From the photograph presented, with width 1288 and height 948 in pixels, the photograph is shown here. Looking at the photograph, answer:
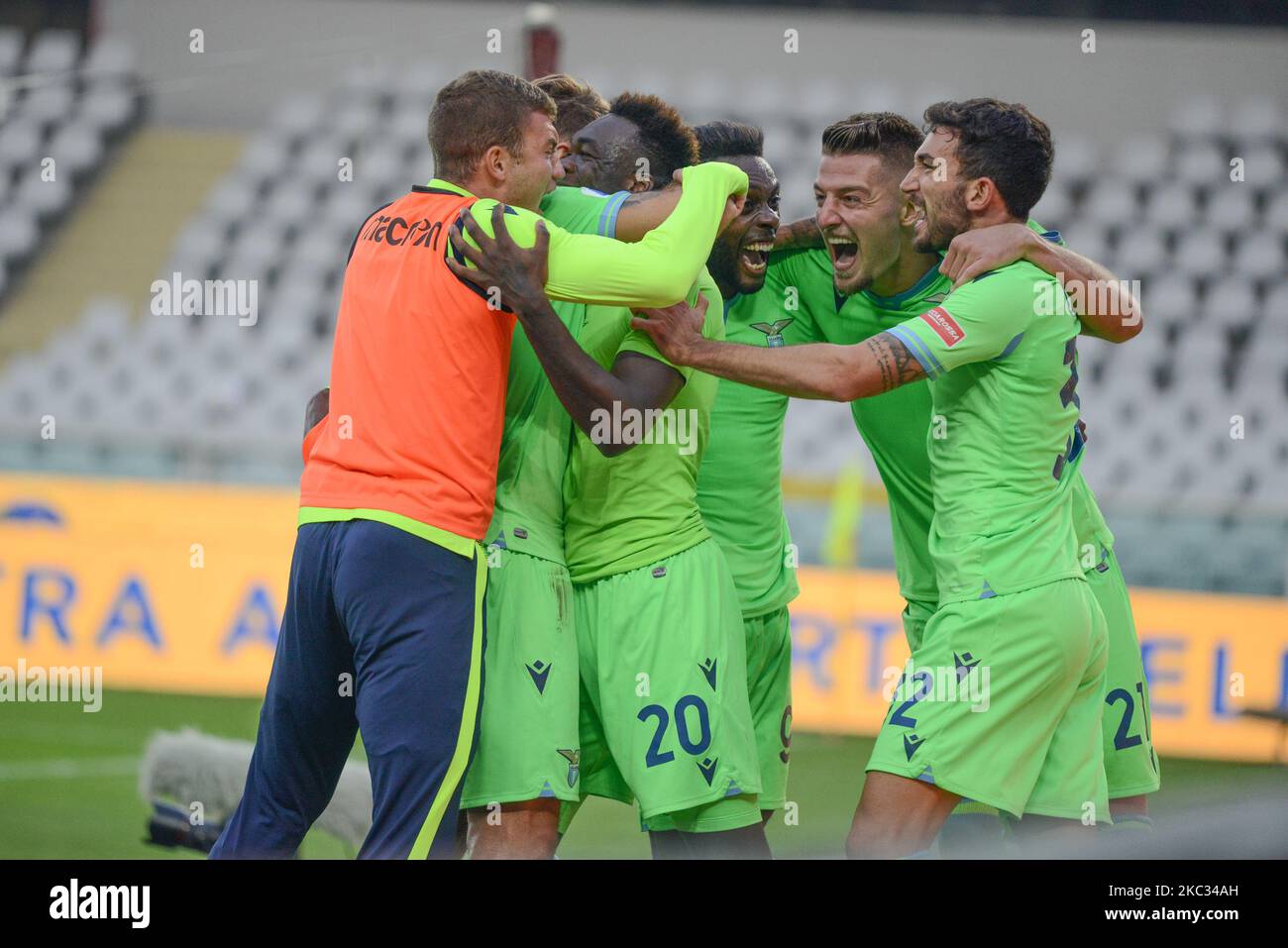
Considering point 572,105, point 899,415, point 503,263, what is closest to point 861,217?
point 899,415

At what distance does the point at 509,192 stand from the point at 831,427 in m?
11.4

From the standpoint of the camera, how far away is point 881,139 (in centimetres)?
438

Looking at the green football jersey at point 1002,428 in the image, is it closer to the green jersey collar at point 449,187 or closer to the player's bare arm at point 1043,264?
the player's bare arm at point 1043,264

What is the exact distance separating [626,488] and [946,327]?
0.88 meters

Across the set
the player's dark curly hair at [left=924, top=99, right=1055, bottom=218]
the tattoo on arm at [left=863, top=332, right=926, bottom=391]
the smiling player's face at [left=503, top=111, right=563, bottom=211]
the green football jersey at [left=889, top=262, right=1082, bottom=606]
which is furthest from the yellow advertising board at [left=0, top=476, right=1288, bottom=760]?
the smiling player's face at [left=503, top=111, right=563, bottom=211]

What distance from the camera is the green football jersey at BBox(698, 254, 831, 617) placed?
4457 millimetres

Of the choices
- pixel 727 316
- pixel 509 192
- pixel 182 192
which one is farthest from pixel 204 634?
pixel 182 192

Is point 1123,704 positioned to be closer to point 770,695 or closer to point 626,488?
point 770,695

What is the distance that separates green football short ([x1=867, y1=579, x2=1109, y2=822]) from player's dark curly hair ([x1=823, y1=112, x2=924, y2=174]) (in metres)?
1.31

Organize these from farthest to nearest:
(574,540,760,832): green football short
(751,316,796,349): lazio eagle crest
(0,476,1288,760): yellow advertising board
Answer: (0,476,1288,760): yellow advertising board
(751,316,796,349): lazio eagle crest
(574,540,760,832): green football short

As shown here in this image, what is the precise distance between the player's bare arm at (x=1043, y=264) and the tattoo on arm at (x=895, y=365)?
0.91 ft

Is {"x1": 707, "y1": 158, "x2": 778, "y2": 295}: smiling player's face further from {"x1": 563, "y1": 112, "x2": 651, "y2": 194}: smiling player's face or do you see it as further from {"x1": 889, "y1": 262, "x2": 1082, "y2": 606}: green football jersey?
{"x1": 889, "y1": 262, "x2": 1082, "y2": 606}: green football jersey

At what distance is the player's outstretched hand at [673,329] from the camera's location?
12.3 feet

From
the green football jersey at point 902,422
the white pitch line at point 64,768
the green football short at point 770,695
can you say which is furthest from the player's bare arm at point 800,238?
the white pitch line at point 64,768
